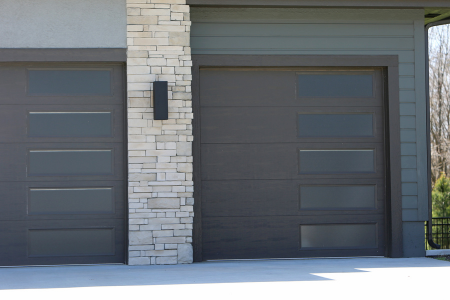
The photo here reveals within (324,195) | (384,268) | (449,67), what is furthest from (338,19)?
(449,67)

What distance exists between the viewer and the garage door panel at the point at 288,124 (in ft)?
20.5

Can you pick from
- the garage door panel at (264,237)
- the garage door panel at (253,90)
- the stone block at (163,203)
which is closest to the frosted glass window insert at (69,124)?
the stone block at (163,203)

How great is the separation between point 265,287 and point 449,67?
50.7 ft

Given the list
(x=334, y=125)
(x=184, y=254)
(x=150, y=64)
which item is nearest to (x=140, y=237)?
(x=184, y=254)

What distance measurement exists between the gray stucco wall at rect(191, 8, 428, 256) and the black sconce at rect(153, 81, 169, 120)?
63cm

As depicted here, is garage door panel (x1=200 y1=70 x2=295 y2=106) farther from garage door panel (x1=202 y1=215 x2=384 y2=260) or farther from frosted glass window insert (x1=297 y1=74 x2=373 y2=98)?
garage door panel (x1=202 y1=215 x2=384 y2=260)

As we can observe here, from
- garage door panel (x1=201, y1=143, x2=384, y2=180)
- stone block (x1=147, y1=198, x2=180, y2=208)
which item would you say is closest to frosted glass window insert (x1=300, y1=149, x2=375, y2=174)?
garage door panel (x1=201, y1=143, x2=384, y2=180)

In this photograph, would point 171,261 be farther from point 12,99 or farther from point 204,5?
point 204,5

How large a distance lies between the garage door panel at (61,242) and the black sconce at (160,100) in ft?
4.22

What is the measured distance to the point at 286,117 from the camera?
20.7 ft

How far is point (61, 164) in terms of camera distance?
6.00 meters

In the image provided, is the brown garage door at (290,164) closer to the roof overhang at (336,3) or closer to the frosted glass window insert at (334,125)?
the frosted glass window insert at (334,125)

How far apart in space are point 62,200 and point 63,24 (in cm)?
195

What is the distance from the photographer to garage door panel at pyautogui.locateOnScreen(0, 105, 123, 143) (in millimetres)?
5965
